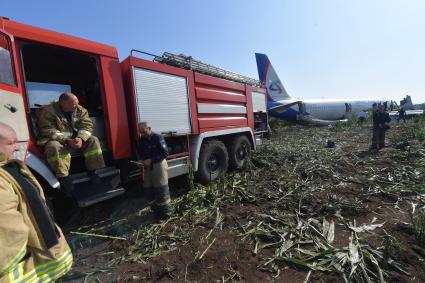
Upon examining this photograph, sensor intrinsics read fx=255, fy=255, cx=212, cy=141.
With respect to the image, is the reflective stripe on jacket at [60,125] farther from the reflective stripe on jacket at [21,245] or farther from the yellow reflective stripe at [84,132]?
the reflective stripe on jacket at [21,245]

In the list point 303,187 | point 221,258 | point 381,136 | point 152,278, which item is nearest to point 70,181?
point 152,278

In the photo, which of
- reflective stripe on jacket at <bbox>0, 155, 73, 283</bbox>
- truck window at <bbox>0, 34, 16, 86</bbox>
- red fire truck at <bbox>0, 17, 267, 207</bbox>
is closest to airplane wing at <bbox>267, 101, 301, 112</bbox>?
red fire truck at <bbox>0, 17, 267, 207</bbox>

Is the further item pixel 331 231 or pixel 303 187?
pixel 303 187

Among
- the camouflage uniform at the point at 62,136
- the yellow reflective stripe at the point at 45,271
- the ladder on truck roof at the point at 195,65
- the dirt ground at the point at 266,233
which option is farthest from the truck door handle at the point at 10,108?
the ladder on truck roof at the point at 195,65

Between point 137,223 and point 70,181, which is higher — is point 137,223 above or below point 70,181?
below

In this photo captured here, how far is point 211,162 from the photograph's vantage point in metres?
5.86

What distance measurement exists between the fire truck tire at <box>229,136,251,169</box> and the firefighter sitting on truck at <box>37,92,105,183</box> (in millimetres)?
3683

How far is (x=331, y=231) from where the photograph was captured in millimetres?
3389

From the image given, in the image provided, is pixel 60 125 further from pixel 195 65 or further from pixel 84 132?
pixel 195 65

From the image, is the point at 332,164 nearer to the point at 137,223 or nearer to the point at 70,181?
the point at 137,223

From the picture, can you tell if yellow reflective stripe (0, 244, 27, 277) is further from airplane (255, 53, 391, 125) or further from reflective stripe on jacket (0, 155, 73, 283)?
airplane (255, 53, 391, 125)

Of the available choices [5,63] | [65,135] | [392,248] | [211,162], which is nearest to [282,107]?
[211,162]

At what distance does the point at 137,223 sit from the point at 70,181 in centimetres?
123

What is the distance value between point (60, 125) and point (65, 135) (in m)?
0.16
